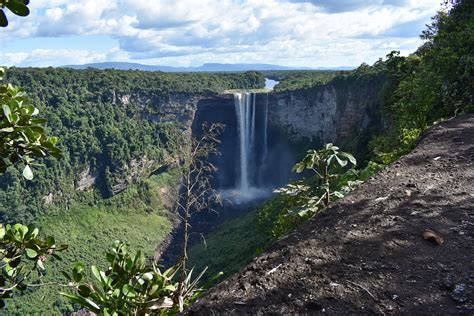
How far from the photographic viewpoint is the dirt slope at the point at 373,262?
2.63 meters

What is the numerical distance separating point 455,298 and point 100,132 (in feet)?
236

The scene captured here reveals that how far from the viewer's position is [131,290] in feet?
10.4

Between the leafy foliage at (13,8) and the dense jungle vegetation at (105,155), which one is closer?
the leafy foliage at (13,8)

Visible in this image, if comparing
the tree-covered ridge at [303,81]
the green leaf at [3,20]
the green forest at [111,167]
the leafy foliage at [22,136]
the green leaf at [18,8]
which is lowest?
the green forest at [111,167]

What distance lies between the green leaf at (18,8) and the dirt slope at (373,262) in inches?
86.2

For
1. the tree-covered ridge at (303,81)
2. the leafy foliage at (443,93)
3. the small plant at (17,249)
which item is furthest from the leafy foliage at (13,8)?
the tree-covered ridge at (303,81)

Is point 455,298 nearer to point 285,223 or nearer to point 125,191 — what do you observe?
point 285,223

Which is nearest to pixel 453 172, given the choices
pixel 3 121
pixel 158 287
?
pixel 158 287

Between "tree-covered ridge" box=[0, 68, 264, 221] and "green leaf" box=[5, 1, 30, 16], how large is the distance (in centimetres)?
6315

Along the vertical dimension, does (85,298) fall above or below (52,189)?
above

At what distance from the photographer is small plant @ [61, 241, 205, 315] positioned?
304 cm

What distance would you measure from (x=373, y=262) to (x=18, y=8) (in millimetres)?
2889

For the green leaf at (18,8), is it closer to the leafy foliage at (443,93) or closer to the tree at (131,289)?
the tree at (131,289)

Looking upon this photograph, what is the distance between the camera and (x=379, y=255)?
124 inches
